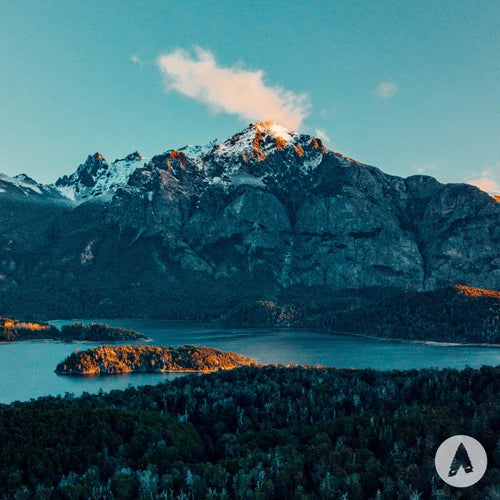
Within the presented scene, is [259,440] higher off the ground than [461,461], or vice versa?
[461,461]

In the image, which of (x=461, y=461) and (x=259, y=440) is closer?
(x=461, y=461)

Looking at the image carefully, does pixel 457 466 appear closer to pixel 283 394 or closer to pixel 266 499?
pixel 266 499

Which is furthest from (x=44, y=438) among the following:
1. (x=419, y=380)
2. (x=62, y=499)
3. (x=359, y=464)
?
(x=419, y=380)

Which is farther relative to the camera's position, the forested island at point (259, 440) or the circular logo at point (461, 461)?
the forested island at point (259, 440)

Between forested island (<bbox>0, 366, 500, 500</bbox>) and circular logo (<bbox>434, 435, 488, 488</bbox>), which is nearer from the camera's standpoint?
circular logo (<bbox>434, 435, 488, 488</bbox>)
